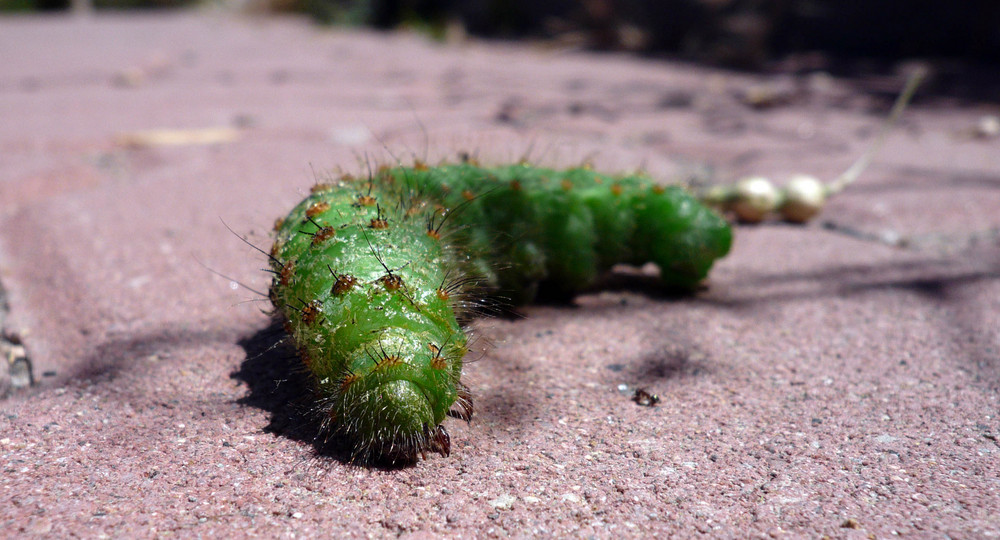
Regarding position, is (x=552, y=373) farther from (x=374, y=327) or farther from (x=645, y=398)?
(x=374, y=327)

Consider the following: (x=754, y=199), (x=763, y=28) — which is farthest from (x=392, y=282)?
(x=763, y=28)

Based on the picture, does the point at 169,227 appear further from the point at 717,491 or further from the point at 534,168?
the point at 717,491

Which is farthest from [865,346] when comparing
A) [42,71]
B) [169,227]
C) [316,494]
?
[42,71]

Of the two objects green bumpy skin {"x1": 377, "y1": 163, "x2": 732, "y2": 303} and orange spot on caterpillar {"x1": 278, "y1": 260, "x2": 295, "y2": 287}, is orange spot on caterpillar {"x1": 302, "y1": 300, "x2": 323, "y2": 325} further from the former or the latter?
green bumpy skin {"x1": 377, "y1": 163, "x2": 732, "y2": 303}

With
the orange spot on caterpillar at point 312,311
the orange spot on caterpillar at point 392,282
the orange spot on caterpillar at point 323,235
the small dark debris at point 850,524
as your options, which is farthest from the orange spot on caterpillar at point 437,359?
the small dark debris at point 850,524

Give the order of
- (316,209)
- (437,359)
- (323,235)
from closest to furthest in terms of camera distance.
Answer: (437,359) < (323,235) < (316,209)

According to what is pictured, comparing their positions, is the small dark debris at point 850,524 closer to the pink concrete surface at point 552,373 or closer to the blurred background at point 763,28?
the pink concrete surface at point 552,373

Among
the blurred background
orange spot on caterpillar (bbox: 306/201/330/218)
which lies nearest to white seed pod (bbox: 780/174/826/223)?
orange spot on caterpillar (bbox: 306/201/330/218)
